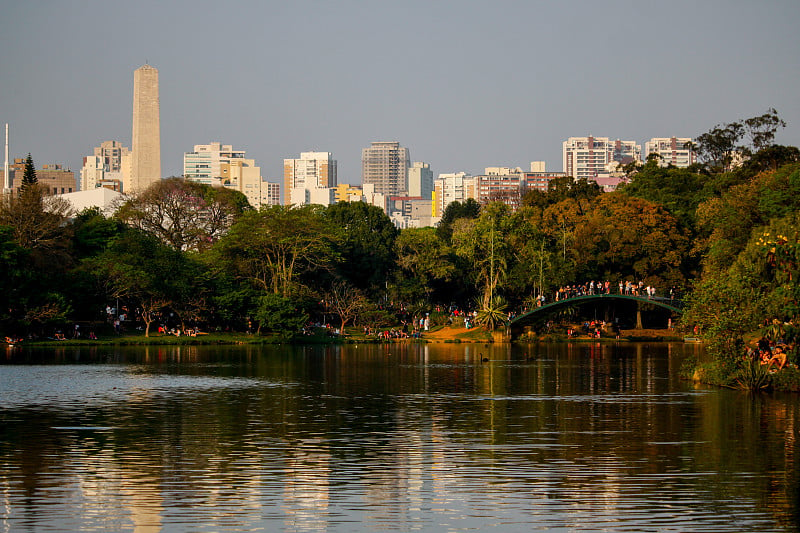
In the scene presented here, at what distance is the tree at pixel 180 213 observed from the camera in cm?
8125

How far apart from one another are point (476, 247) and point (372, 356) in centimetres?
2304

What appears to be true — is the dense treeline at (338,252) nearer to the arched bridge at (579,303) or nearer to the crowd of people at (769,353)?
the arched bridge at (579,303)

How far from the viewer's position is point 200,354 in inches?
2275

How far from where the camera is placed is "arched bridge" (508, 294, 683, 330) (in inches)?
2739

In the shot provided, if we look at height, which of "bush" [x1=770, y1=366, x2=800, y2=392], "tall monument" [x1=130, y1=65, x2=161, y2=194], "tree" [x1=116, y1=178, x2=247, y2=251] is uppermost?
"tall monument" [x1=130, y1=65, x2=161, y2=194]

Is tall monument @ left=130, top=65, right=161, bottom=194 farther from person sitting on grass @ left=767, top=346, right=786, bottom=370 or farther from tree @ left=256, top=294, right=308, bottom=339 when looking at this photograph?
person sitting on grass @ left=767, top=346, right=786, bottom=370

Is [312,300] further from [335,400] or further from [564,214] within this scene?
[335,400]

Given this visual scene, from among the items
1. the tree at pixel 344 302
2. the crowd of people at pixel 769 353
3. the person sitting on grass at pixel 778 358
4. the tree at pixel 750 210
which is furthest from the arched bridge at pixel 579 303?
the person sitting on grass at pixel 778 358

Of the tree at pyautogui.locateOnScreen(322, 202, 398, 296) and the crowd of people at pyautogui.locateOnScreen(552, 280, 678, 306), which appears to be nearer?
the crowd of people at pyautogui.locateOnScreen(552, 280, 678, 306)

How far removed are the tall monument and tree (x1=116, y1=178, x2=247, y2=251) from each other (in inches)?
2178

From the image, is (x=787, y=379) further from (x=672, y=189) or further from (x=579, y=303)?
(x=672, y=189)

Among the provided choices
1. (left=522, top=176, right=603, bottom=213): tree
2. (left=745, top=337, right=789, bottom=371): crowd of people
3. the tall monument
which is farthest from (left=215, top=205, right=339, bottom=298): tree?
the tall monument

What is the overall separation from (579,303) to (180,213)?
31539 millimetres

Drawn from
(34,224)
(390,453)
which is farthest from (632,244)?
(390,453)
